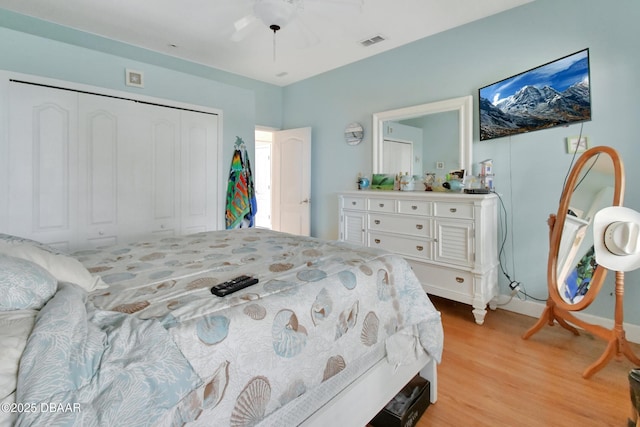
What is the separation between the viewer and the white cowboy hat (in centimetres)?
176

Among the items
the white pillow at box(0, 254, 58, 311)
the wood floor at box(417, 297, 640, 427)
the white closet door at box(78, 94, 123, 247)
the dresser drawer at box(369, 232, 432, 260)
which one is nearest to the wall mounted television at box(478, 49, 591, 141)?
the dresser drawer at box(369, 232, 432, 260)

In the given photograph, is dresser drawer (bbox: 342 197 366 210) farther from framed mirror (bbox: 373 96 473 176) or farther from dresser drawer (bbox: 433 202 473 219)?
dresser drawer (bbox: 433 202 473 219)

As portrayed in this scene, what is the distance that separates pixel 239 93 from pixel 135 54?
118cm

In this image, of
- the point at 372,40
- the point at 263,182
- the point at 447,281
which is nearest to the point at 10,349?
the point at 447,281

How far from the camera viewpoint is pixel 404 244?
121 inches

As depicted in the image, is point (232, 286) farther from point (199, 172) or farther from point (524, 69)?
point (524, 69)

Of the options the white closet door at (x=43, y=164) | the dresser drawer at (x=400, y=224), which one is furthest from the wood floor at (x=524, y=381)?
the white closet door at (x=43, y=164)

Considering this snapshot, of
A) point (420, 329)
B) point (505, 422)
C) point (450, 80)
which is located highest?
point (450, 80)

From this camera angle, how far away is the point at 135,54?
355 cm

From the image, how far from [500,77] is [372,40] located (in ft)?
4.48

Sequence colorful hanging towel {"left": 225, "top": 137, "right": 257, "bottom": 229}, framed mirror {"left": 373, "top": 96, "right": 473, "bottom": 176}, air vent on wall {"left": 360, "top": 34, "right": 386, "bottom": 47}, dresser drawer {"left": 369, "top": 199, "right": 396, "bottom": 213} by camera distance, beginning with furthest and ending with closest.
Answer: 1. colorful hanging towel {"left": 225, "top": 137, "right": 257, "bottom": 229}
2. air vent on wall {"left": 360, "top": 34, "right": 386, "bottom": 47}
3. dresser drawer {"left": 369, "top": 199, "right": 396, "bottom": 213}
4. framed mirror {"left": 373, "top": 96, "right": 473, "bottom": 176}

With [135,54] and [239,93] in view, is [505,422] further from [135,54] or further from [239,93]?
[135,54]

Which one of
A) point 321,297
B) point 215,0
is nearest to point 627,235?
point 321,297

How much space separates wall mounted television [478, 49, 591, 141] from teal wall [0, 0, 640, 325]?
0.29 feet
